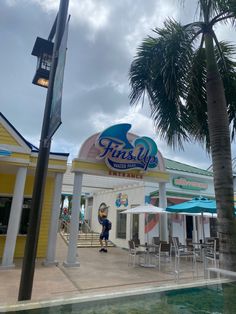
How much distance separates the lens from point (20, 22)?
634cm

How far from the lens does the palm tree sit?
5883mm

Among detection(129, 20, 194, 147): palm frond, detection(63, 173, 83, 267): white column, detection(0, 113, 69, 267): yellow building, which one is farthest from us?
detection(63, 173, 83, 267): white column

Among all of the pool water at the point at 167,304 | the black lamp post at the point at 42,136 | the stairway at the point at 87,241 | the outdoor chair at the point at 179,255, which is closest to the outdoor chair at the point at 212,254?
the outdoor chair at the point at 179,255

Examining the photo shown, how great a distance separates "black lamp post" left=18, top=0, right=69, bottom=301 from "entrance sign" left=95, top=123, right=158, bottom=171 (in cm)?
476

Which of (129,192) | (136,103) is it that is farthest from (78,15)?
(129,192)

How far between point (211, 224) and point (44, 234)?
37.6 feet

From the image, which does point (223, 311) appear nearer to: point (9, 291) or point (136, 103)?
point (9, 291)

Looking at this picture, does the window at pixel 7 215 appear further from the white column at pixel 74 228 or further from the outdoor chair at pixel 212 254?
the outdoor chair at pixel 212 254

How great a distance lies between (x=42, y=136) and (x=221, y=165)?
4133 millimetres

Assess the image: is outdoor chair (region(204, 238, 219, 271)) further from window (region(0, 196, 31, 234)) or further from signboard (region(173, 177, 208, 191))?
window (region(0, 196, 31, 234))

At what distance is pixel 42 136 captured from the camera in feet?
15.7

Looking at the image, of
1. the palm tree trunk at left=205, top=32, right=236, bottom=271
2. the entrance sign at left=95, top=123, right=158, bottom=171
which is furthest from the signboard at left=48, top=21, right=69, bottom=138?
the entrance sign at left=95, top=123, right=158, bottom=171

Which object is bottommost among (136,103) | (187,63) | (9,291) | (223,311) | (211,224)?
(9,291)

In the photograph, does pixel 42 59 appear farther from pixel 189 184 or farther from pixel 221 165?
pixel 189 184
